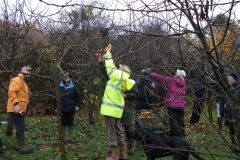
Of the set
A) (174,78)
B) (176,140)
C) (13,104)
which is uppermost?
(174,78)

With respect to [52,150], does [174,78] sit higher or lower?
higher

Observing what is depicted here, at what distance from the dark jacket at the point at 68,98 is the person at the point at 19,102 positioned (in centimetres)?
93

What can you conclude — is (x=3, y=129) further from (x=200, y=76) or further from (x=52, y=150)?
(x=200, y=76)

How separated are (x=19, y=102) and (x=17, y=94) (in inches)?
6.7

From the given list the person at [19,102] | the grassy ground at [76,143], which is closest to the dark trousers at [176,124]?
the grassy ground at [76,143]

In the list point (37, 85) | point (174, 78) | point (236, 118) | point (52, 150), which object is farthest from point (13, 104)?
point (37, 85)

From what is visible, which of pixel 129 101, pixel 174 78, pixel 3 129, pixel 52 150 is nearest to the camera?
pixel 174 78

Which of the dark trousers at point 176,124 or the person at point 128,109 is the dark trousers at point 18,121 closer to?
the person at point 128,109

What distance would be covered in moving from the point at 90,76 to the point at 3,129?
2946 mm

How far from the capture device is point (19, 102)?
6289 mm

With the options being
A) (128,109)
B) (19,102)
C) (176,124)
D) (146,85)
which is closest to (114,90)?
(128,109)

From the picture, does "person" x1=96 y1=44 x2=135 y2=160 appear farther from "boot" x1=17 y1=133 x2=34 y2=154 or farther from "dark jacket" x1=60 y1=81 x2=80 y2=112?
"boot" x1=17 y1=133 x2=34 y2=154

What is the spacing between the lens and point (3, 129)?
8852 mm

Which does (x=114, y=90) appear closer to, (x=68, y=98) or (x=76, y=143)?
(x=68, y=98)
